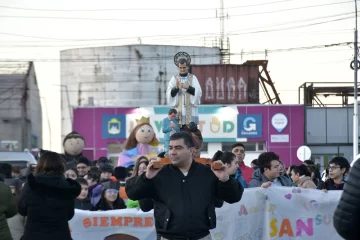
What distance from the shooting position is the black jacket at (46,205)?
344 inches

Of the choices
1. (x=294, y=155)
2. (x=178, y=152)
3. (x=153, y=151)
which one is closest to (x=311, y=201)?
(x=178, y=152)

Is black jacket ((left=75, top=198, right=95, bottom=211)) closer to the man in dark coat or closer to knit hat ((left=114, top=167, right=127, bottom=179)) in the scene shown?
the man in dark coat

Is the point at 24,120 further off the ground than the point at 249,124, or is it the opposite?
the point at 24,120

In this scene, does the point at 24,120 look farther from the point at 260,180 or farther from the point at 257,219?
the point at 257,219

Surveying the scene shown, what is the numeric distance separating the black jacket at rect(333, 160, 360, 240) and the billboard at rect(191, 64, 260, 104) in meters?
46.9

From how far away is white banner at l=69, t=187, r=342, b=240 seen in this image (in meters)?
11.2

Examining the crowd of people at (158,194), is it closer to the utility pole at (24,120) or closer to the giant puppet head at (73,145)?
the giant puppet head at (73,145)

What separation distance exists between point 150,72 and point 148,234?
4747cm

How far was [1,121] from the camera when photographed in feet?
192

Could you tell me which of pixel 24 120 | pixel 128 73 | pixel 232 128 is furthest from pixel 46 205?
pixel 24 120

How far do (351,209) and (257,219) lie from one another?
6.79 meters

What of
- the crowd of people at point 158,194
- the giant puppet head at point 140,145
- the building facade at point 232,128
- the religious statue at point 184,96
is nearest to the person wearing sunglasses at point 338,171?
the crowd of people at point 158,194

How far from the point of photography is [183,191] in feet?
26.0

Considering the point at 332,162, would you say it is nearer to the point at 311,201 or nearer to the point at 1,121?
the point at 311,201
